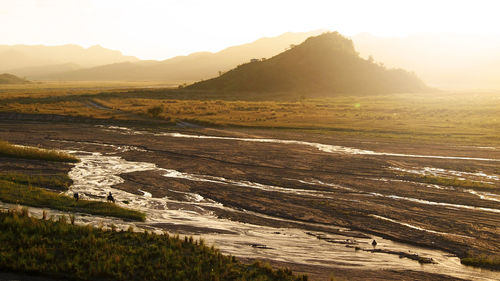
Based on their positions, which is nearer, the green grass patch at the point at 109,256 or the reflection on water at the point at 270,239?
the green grass patch at the point at 109,256

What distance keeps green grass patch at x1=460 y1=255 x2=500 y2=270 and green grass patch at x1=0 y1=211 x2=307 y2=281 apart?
29.0ft

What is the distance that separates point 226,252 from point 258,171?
1873 centimetres

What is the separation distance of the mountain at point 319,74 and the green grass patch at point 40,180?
13607 cm

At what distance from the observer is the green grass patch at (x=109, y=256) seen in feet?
56.4

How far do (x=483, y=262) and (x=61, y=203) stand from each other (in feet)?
74.6

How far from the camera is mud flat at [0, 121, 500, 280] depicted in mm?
21453

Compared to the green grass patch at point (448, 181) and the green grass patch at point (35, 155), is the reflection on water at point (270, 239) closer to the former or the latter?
the green grass patch at point (35, 155)

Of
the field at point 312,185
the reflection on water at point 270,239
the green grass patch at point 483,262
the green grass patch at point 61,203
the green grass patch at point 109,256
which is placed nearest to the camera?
the green grass patch at point 109,256

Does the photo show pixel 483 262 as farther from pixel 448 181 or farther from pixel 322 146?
pixel 322 146

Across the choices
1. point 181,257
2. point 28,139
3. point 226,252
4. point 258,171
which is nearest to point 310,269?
point 226,252

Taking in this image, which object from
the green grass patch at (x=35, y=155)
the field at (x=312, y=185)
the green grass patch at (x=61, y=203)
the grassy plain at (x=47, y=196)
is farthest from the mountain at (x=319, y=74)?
the green grass patch at (x=61, y=203)

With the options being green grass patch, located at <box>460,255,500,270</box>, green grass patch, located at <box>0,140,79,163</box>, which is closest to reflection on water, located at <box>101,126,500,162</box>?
green grass patch, located at <box>0,140,79,163</box>

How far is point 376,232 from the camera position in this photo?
24.6 metres

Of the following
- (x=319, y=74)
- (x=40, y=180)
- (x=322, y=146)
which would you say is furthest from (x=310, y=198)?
(x=319, y=74)
